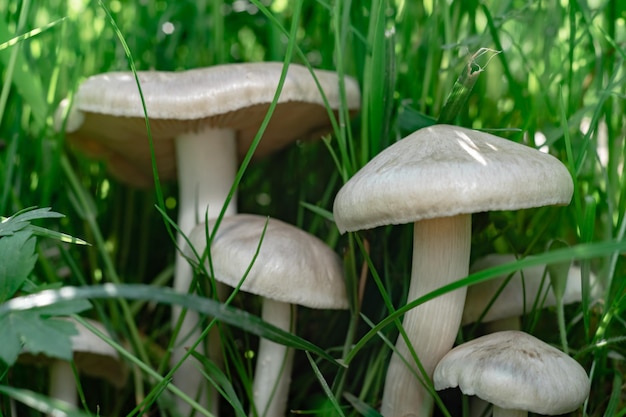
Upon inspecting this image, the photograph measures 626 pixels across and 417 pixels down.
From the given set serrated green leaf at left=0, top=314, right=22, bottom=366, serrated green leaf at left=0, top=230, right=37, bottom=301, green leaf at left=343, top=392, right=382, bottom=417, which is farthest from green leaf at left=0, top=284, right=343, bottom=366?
green leaf at left=343, top=392, right=382, bottom=417

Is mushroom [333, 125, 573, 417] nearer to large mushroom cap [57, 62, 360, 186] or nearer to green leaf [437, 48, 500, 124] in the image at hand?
green leaf [437, 48, 500, 124]

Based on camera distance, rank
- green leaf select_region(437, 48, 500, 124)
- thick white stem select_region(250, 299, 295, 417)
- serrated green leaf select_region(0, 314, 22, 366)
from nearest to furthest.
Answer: serrated green leaf select_region(0, 314, 22, 366), green leaf select_region(437, 48, 500, 124), thick white stem select_region(250, 299, 295, 417)

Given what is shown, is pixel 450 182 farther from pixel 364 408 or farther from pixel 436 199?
pixel 364 408

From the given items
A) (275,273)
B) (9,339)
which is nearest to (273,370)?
(275,273)

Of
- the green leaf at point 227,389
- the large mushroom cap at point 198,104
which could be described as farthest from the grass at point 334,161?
the large mushroom cap at point 198,104

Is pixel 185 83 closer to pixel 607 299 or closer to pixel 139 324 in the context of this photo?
pixel 139 324

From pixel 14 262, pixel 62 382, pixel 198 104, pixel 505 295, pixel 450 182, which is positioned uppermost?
pixel 198 104

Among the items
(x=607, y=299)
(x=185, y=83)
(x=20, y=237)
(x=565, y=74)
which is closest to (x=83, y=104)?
Result: (x=185, y=83)
